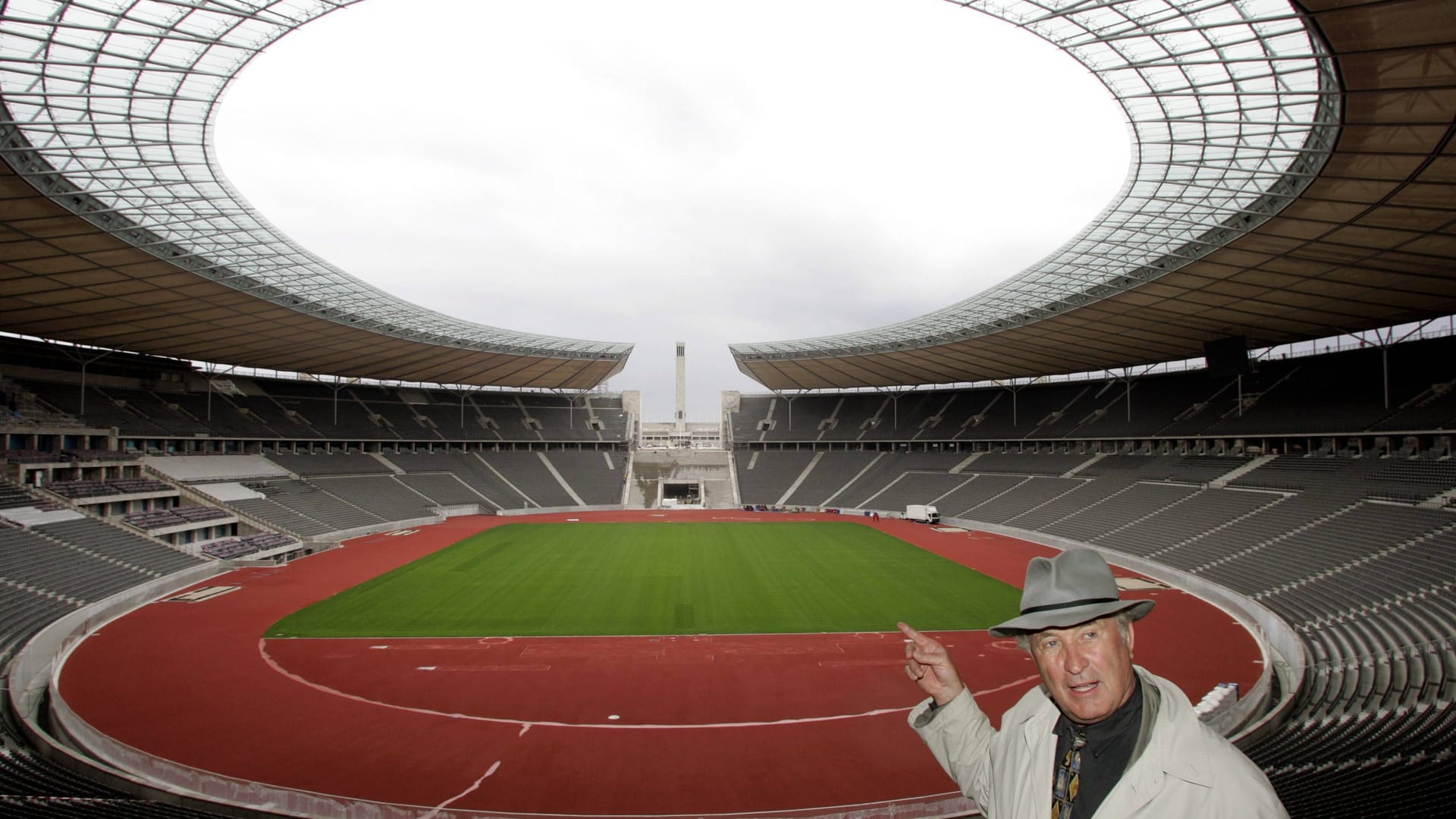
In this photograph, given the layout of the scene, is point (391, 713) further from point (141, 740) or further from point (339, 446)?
point (339, 446)

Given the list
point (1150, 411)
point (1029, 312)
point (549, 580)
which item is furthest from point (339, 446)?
point (1150, 411)

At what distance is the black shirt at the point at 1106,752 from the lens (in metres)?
2.16

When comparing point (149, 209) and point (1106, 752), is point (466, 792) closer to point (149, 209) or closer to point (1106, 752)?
point (1106, 752)

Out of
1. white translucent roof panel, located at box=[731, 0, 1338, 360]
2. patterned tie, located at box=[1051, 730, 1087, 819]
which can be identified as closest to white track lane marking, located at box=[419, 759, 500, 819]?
patterned tie, located at box=[1051, 730, 1087, 819]

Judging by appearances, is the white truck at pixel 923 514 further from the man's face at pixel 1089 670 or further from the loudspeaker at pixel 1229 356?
the man's face at pixel 1089 670

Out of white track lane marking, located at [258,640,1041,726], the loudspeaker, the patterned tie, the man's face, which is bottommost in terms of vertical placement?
white track lane marking, located at [258,640,1041,726]

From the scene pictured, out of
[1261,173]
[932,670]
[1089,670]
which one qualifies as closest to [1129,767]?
[1089,670]

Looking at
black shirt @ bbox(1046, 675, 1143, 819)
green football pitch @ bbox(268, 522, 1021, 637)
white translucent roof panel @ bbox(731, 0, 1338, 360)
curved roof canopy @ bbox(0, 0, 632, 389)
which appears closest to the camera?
black shirt @ bbox(1046, 675, 1143, 819)

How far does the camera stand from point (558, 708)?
15898 mm

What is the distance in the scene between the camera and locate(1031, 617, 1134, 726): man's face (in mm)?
2234

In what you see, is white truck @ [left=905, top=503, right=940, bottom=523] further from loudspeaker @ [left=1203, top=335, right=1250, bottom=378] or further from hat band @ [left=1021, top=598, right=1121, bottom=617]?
hat band @ [left=1021, top=598, right=1121, bottom=617]

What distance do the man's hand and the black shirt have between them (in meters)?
0.49

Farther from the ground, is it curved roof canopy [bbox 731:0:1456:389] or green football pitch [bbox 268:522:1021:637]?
curved roof canopy [bbox 731:0:1456:389]

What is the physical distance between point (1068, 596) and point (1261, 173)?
23.0 metres
